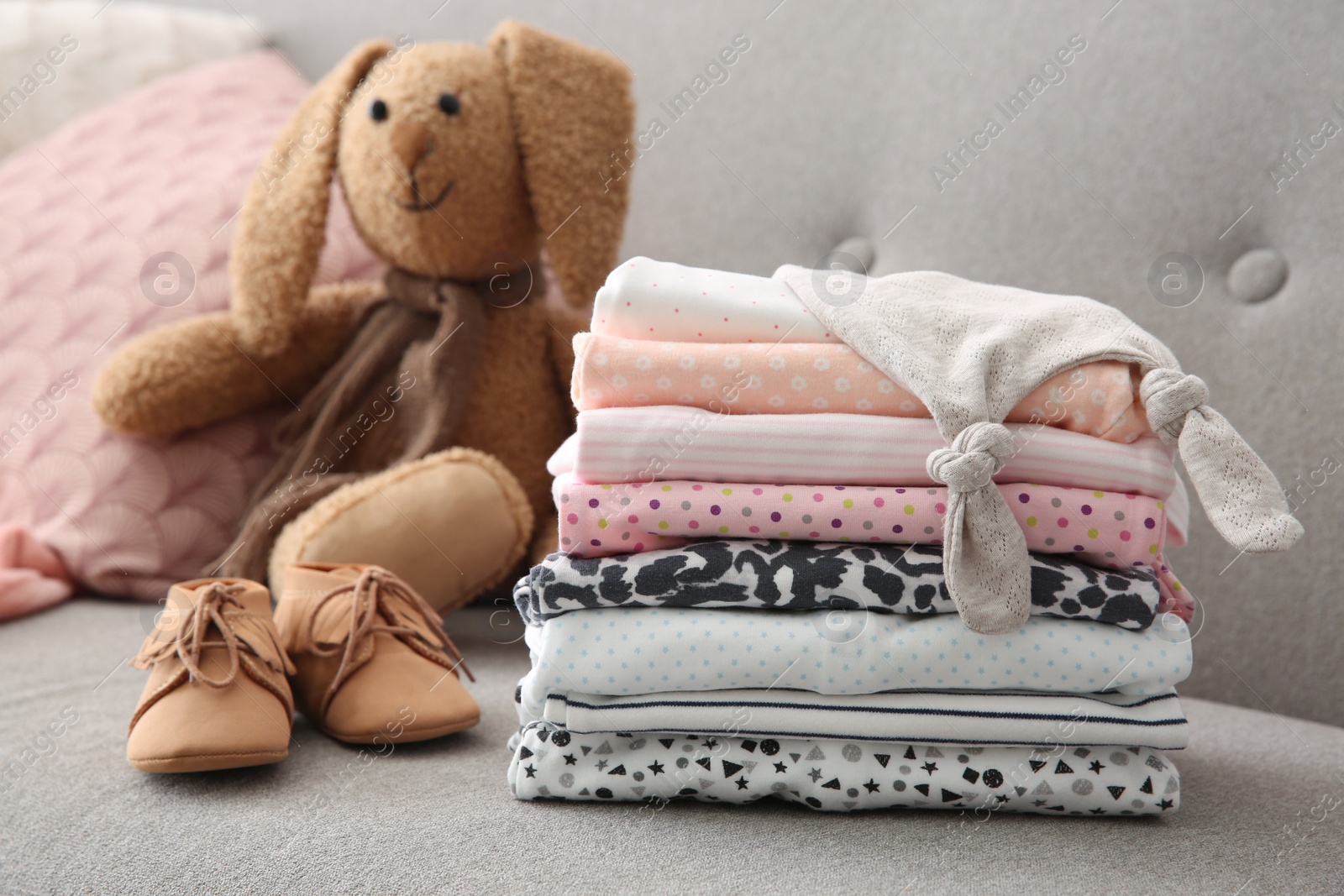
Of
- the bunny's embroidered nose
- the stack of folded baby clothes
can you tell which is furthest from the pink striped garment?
the bunny's embroidered nose

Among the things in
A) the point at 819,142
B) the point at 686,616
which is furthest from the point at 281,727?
the point at 819,142

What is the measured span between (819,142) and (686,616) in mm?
713

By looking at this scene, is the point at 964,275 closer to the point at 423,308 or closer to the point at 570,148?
the point at 570,148

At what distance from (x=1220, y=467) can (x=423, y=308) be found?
0.76 m

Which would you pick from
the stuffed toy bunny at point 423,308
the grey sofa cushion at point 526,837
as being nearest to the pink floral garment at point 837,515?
the grey sofa cushion at point 526,837

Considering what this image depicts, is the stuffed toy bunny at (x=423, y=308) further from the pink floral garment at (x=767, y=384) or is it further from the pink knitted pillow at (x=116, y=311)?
the pink floral garment at (x=767, y=384)

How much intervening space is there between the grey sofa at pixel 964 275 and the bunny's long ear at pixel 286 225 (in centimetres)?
34

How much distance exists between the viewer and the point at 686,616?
0.59 m

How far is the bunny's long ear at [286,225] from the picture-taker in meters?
0.99

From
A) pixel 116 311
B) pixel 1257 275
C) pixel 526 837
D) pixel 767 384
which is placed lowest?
pixel 116 311

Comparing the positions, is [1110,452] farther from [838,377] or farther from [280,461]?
[280,461]

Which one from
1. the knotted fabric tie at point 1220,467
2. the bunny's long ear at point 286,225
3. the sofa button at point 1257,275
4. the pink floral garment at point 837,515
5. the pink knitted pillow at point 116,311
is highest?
the sofa button at point 1257,275

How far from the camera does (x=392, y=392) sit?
1024mm

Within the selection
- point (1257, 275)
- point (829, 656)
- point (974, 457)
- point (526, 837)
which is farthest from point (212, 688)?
point (1257, 275)
